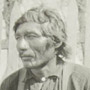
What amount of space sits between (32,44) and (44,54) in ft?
0.17

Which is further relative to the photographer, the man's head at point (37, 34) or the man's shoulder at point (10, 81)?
the man's shoulder at point (10, 81)

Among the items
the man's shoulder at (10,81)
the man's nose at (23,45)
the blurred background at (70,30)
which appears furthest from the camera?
the blurred background at (70,30)

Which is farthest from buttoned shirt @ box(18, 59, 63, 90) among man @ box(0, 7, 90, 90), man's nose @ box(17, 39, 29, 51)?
man's nose @ box(17, 39, 29, 51)

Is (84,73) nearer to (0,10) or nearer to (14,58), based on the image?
(14,58)

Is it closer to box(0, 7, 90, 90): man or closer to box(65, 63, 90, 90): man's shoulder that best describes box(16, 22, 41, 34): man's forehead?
box(0, 7, 90, 90): man

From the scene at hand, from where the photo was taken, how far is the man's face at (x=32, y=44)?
1.14 m

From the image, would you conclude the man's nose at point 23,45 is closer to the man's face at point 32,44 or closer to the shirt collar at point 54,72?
the man's face at point 32,44

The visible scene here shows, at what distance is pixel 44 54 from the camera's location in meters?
1.17

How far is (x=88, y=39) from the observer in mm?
3881

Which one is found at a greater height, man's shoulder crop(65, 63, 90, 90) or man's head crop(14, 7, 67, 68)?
man's head crop(14, 7, 67, 68)

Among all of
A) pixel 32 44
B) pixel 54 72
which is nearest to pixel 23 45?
pixel 32 44

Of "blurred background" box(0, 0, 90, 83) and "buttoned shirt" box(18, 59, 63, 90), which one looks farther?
"blurred background" box(0, 0, 90, 83)

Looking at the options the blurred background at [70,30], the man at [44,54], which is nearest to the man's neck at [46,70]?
the man at [44,54]

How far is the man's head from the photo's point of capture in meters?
1.14
